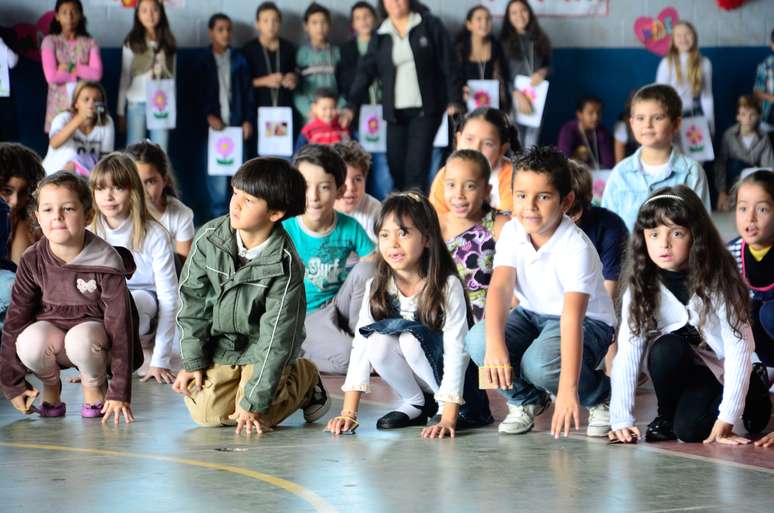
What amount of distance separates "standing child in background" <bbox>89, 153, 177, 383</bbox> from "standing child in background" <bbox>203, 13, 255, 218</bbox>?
4757mm

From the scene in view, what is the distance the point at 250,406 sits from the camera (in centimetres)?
336

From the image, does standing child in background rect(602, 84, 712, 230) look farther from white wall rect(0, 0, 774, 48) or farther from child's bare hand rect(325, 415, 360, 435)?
white wall rect(0, 0, 774, 48)

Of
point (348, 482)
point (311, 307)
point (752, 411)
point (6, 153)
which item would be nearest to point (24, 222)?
point (6, 153)

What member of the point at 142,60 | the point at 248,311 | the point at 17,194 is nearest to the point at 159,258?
the point at 17,194

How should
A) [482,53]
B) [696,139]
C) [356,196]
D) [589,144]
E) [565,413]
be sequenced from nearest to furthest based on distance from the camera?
[565,413], [356,196], [482,53], [696,139], [589,144]

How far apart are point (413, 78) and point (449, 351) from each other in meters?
5.54

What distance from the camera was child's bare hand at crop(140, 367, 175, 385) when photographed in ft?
14.0

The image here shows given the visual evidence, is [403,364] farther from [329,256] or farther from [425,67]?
[425,67]

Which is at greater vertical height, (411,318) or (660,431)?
(411,318)

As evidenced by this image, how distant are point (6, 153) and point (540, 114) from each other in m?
5.66

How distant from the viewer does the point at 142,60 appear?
882cm

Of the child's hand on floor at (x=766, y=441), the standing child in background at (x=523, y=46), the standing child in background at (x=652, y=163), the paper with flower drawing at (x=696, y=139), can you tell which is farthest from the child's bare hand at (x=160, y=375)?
the paper with flower drawing at (x=696, y=139)

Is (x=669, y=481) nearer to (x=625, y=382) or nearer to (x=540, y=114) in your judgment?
(x=625, y=382)

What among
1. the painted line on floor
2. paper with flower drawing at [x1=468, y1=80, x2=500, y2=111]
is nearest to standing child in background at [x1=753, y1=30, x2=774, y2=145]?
paper with flower drawing at [x1=468, y1=80, x2=500, y2=111]
